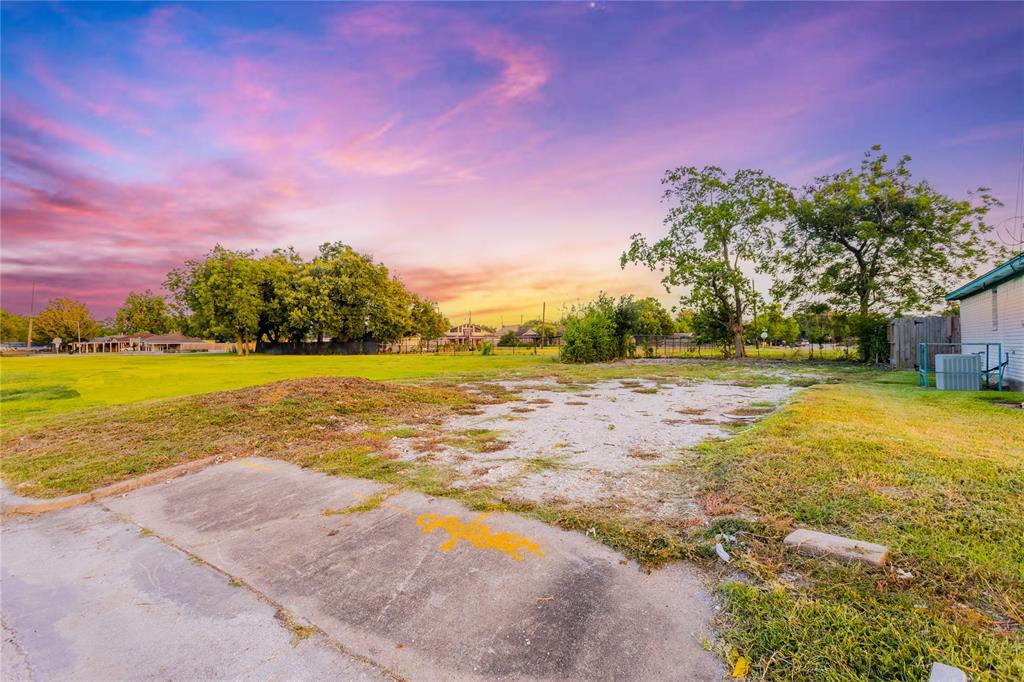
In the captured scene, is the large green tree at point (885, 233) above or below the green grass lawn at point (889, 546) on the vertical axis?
above

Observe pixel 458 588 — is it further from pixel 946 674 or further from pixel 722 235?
pixel 722 235

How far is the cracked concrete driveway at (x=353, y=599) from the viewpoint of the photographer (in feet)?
5.83

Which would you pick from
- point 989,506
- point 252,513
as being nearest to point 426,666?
point 252,513

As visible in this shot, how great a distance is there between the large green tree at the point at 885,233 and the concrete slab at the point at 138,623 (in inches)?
943

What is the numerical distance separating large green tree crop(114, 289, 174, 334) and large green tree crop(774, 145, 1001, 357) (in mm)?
100223

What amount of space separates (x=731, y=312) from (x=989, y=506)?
79.2ft

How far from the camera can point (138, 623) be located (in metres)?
2.15

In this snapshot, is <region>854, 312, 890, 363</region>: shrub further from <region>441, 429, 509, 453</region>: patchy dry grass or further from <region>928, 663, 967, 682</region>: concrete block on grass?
<region>928, 663, 967, 682</region>: concrete block on grass

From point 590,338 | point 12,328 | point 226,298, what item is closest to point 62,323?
point 12,328

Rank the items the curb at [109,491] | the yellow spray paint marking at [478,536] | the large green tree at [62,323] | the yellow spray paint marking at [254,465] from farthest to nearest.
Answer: the large green tree at [62,323]
the yellow spray paint marking at [254,465]
the curb at [109,491]
the yellow spray paint marking at [478,536]

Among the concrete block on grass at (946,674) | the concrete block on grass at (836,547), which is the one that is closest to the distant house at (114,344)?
the concrete block on grass at (836,547)

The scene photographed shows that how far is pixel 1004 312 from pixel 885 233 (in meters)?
13.4

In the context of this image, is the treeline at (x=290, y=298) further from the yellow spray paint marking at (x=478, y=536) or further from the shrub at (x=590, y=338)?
the yellow spray paint marking at (x=478, y=536)

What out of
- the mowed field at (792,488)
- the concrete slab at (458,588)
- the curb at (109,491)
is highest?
the mowed field at (792,488)
